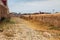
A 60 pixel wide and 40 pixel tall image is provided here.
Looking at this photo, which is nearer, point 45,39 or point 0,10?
point 45,39

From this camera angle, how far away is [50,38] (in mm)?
17516

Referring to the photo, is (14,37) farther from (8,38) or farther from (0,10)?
(0,10)

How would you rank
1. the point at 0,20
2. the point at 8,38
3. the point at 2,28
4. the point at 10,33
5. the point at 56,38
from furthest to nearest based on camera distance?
the point at 0,20
the point at 56,38
the point at 2,28
the point at 10,33
the point at 8,38

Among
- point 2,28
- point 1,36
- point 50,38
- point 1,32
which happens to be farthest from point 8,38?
point 50,38

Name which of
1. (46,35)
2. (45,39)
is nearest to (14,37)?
A: (45,39)

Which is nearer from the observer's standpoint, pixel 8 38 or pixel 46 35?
Result: pixel 8 38

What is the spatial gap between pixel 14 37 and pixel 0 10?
180 inches

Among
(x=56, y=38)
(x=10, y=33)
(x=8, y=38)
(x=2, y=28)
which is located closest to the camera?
(x=8, y=38)

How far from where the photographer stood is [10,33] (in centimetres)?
1559

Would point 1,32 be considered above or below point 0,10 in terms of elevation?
below

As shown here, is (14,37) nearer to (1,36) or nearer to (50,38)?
(1,36)

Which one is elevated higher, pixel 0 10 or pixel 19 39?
pixel 0 10

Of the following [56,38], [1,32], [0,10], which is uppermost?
[0,10]

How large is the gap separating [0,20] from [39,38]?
5.30 meters
